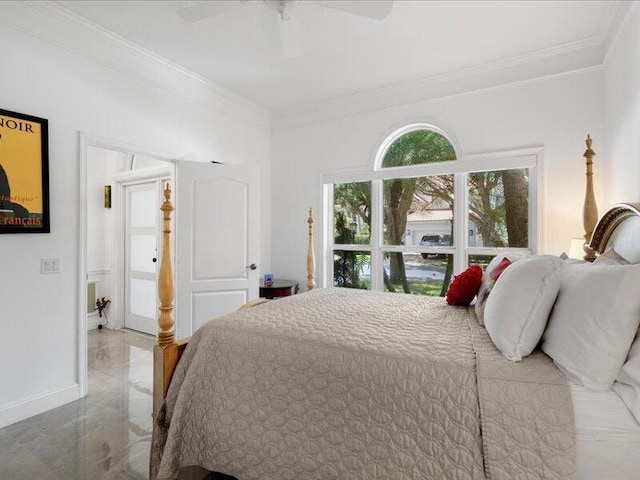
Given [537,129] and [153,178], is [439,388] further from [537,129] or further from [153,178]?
[153,178]

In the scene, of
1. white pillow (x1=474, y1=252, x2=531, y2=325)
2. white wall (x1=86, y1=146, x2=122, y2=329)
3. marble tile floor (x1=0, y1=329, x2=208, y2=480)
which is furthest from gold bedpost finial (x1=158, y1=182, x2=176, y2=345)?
white wall (x1=86, y1=146, x2=122, y2=329)

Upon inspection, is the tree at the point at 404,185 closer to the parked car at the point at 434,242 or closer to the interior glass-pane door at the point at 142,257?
the parked car at the point at 434,242

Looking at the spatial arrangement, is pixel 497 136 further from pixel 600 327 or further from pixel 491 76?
pixel 600 327

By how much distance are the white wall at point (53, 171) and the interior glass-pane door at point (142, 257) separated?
4.44 feet

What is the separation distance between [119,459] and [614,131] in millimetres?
3917

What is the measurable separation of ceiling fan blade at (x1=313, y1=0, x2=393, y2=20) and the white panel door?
2072mm

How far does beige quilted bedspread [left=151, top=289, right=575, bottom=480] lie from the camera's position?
3.55 ft

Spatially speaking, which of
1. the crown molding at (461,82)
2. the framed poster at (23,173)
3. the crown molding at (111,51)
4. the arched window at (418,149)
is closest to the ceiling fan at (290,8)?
the crown molding at (111,51)

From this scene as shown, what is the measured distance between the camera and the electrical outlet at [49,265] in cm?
245

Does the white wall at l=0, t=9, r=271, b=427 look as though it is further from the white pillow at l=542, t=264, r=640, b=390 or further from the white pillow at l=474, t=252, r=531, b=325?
the white pillow at l=542, t=264, r=640, b=390

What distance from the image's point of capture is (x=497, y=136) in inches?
128

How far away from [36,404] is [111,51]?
2692mm

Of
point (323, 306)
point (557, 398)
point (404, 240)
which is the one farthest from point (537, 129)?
point (557, 398)

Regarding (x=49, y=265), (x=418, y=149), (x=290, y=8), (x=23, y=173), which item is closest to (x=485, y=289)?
(x=290, y=8)
